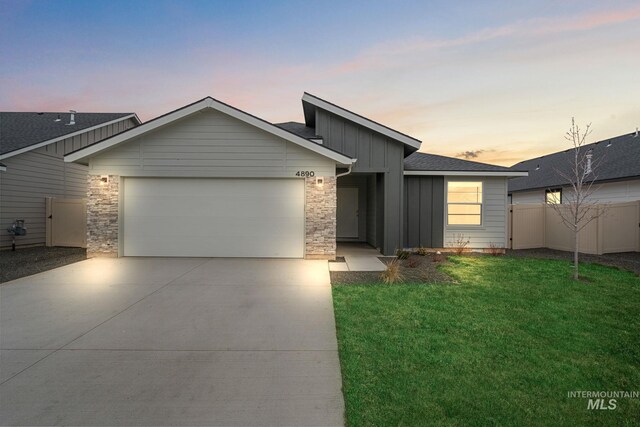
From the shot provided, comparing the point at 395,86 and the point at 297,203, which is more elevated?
the point at 395,86

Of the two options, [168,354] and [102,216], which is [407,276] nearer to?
[168,354]

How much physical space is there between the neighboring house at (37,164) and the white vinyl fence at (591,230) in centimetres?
1987

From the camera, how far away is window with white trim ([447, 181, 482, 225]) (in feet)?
37.5

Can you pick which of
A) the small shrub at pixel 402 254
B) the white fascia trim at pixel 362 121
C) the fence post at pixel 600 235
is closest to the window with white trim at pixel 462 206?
the white fascia trim at pixel 362 121

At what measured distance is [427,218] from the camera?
37.3 ft

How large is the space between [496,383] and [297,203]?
7.53 meters

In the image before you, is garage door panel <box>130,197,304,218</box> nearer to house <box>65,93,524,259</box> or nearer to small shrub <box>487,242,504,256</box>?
house <box>65,93,524,259</box>

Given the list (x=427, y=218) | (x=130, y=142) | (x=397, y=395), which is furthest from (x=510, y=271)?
(x=130, y=142)

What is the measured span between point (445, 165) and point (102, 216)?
1220 centimetres

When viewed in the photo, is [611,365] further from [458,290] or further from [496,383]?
[458,290]

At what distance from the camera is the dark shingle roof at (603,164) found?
1431 cm

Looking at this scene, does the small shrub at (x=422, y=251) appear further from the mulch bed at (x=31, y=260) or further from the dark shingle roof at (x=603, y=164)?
the mulch bed at (x=31, y=260)

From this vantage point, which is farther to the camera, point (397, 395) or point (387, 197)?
point (387, 197)

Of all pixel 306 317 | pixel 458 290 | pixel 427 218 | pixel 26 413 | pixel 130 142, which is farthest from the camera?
pixel 427 218
